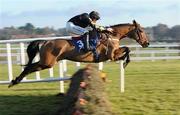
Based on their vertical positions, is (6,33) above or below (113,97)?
above

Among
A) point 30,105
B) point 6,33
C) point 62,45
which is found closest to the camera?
point 30,105

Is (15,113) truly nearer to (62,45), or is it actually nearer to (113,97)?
(113,97)

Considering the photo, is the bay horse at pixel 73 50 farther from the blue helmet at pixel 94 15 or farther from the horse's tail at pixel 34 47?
the blue helmet at pixel 94 15

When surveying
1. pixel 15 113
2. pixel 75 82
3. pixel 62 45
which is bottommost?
pixel 15 113

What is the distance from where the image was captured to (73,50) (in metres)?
9.95

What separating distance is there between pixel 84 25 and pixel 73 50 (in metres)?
0.72

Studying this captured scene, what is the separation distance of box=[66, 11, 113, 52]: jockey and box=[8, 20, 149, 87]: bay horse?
0.81 ft

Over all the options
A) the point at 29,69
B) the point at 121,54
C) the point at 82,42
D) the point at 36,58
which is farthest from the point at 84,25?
the point at 29,69

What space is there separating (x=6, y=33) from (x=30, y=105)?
15.6m

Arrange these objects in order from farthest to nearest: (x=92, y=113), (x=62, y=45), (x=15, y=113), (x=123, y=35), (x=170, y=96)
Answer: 1. (x=123, y=35)
2. (x=62, y=45)
3. (x=170, y=96)
4. (x=15, y=113)
5. (x=92, y=113)

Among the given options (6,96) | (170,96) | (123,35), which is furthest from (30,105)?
(123,35)

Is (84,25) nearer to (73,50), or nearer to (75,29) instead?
(75,29)

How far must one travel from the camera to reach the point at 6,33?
23188 mm

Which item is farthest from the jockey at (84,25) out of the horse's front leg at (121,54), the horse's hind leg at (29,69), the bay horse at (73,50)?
the horse's hind leg at (29,69)
